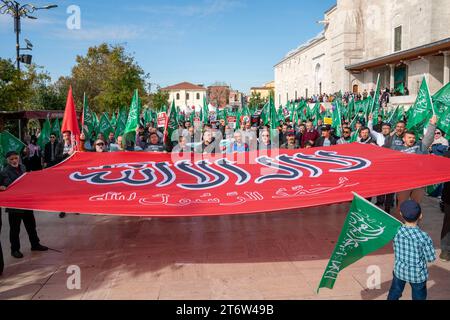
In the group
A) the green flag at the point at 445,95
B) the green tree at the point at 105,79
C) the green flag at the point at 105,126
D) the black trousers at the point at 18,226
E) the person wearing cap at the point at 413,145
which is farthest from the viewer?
the green tree at the point at 105,79

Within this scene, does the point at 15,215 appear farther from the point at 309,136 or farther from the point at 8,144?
the point at 309,136

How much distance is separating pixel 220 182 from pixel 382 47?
144 ft

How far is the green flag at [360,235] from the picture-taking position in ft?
12.3

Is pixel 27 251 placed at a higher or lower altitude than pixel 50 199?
lower

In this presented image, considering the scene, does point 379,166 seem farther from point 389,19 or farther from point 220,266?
point 389,19

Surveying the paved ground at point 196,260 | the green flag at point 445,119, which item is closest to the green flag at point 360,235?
the paved ground at point 196,260

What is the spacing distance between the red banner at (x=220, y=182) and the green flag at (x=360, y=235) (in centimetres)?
121

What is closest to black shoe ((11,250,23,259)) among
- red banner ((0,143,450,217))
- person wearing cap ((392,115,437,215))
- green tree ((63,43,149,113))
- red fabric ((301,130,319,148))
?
red banner ((0,143,450,217))

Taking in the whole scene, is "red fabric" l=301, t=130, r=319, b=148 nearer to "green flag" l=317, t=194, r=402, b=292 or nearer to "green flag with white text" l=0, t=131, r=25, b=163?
Result: "green flag with white text" l=0, t=131, r=25, b=163

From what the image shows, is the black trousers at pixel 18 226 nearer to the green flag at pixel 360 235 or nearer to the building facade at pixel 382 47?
the green flag at pixel 360 235

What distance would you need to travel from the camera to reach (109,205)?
516 cm
